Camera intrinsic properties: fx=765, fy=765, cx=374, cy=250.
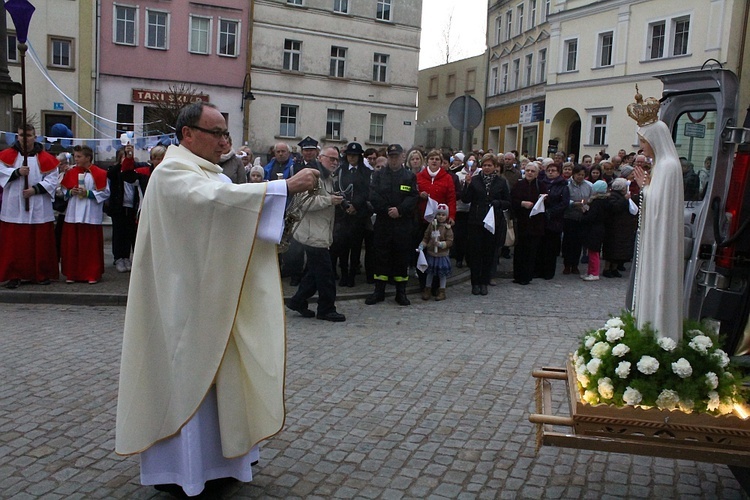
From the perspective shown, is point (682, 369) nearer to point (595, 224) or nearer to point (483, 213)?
point (483, 213)

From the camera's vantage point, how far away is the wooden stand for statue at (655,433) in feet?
11.9

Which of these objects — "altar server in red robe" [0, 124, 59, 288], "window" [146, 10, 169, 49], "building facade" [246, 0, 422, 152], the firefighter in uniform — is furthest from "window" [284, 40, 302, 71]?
the firefighter in uniform

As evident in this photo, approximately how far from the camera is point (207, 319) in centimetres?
388

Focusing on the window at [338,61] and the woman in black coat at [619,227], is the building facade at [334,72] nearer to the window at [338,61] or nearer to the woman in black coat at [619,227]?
the window at [338,61]

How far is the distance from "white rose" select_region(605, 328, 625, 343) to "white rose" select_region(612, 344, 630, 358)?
0.09 metres

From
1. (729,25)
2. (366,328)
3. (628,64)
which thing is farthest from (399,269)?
(628,64)

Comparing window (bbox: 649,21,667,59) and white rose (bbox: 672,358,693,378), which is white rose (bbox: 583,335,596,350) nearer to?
white rose (bbox: 672,358,693,378)

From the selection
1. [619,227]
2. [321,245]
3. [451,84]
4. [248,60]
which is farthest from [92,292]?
[451,84]

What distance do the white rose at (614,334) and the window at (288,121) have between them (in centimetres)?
3401

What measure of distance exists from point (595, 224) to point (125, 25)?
88.7 ft

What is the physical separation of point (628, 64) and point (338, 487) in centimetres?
3063

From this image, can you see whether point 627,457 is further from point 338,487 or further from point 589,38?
point 589,38

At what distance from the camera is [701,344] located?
3.94 meters

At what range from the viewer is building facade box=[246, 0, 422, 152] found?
36.5 m
